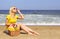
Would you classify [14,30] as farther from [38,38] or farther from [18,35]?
[38,38]

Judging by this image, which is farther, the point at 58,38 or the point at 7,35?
the point at 7,35

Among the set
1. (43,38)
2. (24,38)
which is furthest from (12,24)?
(43,38)

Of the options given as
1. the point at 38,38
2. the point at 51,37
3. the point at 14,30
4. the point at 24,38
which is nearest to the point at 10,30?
the point at 14,30

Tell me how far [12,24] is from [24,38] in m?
0.64

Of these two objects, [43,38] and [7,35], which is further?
[7,35]

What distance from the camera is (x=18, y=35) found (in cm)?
626

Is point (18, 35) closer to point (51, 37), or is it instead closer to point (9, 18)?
point (9, 18)

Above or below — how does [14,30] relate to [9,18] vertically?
below

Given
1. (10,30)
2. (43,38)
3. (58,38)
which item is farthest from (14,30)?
(58,38)

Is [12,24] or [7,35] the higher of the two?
[12,24]

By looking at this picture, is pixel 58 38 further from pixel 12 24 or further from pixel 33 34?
pixel 12 24

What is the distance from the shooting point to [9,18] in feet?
20.1

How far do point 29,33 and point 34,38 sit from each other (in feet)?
1.70

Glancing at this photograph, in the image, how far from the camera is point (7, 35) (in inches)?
250
